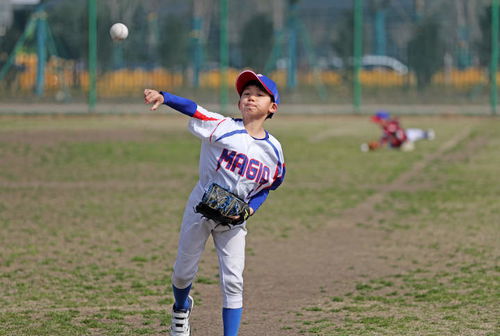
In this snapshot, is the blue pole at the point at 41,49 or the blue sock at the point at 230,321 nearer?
the blue sock at the point at 230,321

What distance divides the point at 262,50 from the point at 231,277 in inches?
962

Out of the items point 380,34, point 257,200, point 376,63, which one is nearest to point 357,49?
point 376,63

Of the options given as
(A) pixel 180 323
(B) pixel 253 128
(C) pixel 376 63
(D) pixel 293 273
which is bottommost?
(D) pixel 293 273

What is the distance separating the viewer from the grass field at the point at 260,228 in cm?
628

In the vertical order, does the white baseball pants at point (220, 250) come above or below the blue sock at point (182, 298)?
above

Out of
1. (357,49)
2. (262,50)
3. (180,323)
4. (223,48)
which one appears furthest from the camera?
(262,50)

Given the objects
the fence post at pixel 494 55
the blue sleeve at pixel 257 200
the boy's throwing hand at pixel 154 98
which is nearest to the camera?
the boy's throwing hand at pixel 154 98

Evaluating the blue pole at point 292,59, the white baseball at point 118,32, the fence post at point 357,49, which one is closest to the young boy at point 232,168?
the white baseball at point 118,32

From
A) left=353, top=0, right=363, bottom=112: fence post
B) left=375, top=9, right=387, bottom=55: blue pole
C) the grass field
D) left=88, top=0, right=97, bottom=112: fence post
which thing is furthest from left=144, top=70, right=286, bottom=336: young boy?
left=375, top=9, right=387, bottom=55: blue pole

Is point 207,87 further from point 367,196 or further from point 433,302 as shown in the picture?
point 433,302

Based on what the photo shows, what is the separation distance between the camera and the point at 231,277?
5.27 meters

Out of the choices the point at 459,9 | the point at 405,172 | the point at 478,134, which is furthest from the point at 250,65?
the point at 405,172

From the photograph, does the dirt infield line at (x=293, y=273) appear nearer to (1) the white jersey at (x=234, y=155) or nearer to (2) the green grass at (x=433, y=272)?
(2) the green grass at (x=433, y=272)

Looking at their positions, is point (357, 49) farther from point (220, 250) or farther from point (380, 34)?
point (220, 250)
